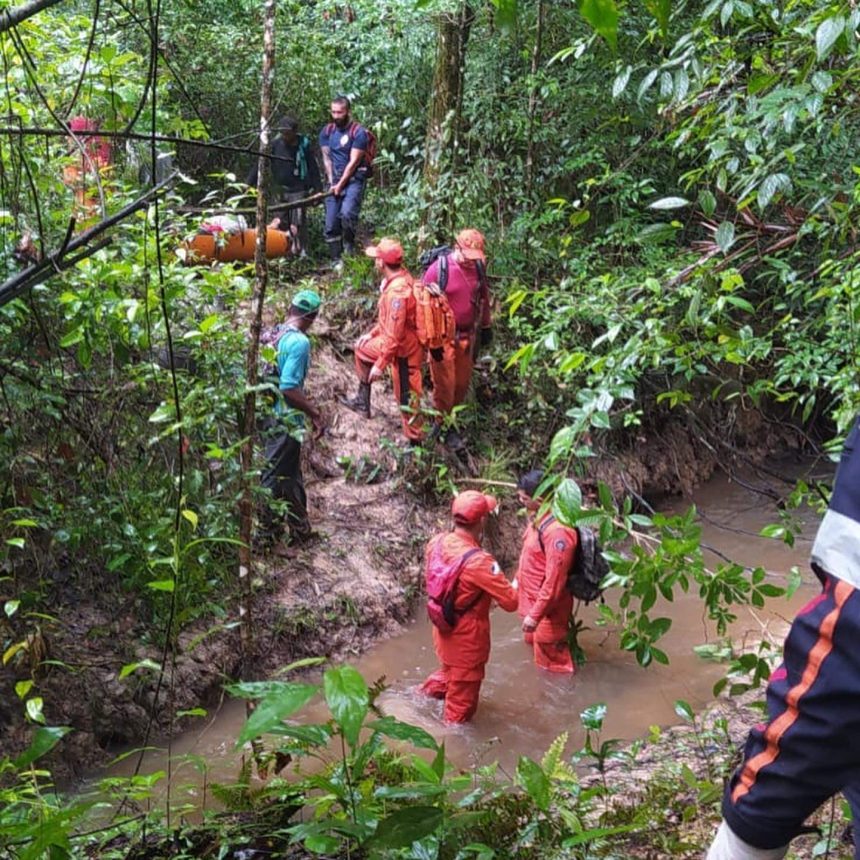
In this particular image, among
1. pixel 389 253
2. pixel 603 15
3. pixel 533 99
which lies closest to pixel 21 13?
pixel 603 15

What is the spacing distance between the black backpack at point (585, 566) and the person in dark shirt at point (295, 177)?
6.18 meters

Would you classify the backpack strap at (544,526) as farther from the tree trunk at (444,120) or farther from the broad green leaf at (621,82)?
the tree trunk at (444,120)

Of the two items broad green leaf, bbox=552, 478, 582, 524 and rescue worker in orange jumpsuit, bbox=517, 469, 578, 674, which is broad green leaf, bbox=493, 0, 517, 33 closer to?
broad green leaf, bbox=552, 478, 582, 524

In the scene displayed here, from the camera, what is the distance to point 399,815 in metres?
2.28

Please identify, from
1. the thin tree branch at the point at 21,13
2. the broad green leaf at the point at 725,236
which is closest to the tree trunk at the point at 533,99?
the broad green leaf at the point at 725,236

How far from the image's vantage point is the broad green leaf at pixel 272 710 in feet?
6.18

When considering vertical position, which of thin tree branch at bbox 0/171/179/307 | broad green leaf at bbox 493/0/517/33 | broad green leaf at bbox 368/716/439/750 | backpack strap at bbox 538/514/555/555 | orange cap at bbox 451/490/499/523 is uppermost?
broad green leaf at bbox 493/0/517/33

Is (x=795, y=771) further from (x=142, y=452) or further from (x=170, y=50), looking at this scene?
(x=170, y=50)

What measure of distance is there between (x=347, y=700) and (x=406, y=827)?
18.4 inches

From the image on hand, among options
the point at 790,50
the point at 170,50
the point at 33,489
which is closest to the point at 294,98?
the point at 170,50

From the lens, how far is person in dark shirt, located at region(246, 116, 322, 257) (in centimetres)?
1139

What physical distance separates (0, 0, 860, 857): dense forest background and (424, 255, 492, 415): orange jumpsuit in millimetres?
565

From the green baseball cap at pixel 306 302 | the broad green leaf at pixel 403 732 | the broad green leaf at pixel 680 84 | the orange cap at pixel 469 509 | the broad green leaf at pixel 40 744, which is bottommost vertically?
the orange cap at pixel 469 509

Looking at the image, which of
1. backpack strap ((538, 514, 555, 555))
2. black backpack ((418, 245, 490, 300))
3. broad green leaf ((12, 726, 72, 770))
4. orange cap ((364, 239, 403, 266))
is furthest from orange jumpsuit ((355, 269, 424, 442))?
broad green leaf ((12, 726, 72, 770))
